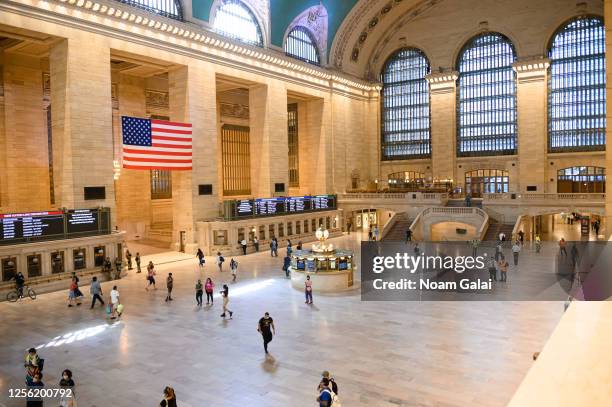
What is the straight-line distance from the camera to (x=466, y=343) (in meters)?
11.0

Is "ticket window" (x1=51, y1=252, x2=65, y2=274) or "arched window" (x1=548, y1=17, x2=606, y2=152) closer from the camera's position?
"ticket window" (x1=51, y1=252, x2=65, y2=274)

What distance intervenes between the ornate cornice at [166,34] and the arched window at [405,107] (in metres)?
8.52

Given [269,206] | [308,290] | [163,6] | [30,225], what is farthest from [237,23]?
[308,290]

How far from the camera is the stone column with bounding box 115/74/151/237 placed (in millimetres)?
29109

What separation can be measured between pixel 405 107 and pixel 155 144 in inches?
974

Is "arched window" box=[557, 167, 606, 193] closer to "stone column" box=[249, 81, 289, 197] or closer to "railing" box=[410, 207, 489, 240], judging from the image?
"railing" box=[410, 207, 489, 240]

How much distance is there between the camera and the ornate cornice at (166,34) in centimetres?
1952

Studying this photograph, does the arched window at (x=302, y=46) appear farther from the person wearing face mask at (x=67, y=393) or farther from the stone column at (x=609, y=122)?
the person wearing face mask at (x=67, y=393)

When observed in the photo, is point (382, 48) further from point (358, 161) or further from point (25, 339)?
point (25, 339)

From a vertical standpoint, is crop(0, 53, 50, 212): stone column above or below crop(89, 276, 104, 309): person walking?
above

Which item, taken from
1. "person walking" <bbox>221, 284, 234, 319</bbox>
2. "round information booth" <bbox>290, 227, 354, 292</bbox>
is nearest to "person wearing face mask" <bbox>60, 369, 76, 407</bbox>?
"person walking" <bbox>221, 284, 234, 319</bbox>

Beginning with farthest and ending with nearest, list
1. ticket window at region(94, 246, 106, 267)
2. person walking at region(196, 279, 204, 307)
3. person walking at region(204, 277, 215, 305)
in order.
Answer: ticket window at region(94, 246, 106, 267) < person walking at region(204, 277, 215, 305) < person walking at region(196, 279, 204, 307)

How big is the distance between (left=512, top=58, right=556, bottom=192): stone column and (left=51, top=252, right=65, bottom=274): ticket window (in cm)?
3081

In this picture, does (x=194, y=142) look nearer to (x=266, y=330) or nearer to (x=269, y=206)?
(x=269, y=206)
